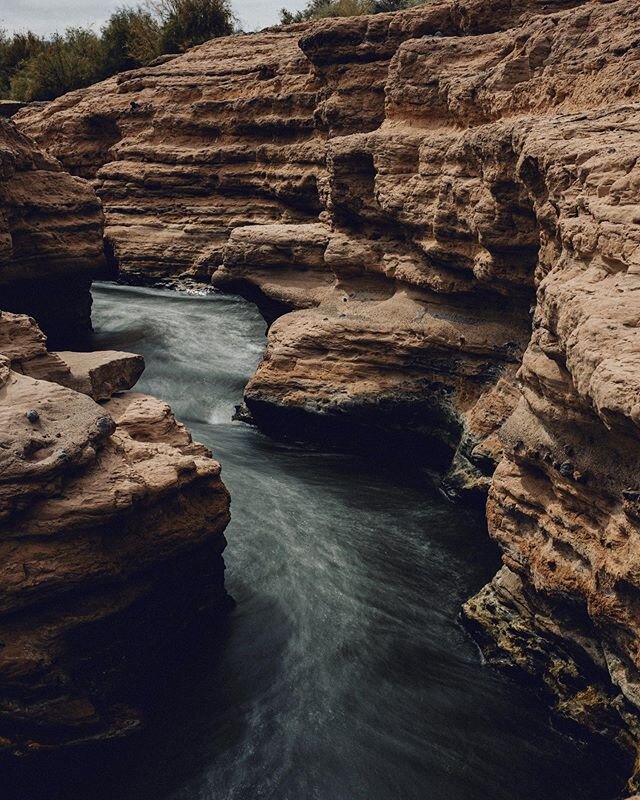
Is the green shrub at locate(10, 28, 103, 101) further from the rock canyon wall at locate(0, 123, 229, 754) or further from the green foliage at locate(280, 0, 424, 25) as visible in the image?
the rock canyon wall at locate(0, 123, 229, 754)

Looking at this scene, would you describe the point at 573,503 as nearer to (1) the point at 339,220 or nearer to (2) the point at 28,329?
(2) the point at 28,329

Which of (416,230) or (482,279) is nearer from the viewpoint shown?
(482,279)

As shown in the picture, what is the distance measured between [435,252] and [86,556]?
22.7 ft

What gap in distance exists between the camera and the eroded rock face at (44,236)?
42.8ft

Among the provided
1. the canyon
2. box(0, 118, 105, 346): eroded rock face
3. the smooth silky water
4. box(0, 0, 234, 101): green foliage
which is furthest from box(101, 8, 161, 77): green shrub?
the smooth silky water

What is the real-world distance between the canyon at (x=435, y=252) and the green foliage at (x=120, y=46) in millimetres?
6034

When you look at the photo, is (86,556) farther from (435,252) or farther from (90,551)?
(435,252)

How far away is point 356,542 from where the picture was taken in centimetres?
910

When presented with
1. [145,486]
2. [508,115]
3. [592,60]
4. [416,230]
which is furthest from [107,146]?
[145,486]

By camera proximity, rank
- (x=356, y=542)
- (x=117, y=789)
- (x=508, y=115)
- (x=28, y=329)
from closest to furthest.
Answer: (x=117, y=789) → (x=28, y=329) → (x=356, y=542) → (x=508, y=115)

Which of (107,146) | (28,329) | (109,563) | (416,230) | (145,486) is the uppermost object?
(107,146)

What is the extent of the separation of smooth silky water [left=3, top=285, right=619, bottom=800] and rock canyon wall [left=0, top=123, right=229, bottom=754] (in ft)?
1.43

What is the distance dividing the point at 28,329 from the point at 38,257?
591 centimetres

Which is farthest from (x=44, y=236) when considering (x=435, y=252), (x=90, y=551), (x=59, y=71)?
(x=59, y=71)
